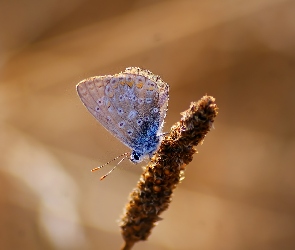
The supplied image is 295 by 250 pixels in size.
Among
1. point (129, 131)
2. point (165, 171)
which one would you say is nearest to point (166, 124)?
point (129, 131)

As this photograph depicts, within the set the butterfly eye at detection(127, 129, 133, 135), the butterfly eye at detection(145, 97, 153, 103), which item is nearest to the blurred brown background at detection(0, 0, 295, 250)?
the butterfly eye at detection(127, 129, 133, 135)

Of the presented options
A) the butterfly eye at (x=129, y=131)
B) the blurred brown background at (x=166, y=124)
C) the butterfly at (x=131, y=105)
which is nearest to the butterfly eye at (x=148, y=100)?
the butterfly at (x=131, y=105)

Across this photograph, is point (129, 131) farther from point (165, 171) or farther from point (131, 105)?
point (165, 171)

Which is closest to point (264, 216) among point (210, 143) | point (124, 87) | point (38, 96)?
point (210, 143)

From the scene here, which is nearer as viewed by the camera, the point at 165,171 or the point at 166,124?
the point at 165,171

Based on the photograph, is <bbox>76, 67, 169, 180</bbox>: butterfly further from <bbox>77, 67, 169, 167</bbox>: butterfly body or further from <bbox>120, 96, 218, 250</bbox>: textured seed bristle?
<bbox>120, 96, 218, 250</bbox>: textured seed bristle

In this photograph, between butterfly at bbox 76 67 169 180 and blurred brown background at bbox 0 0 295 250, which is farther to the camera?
blurred brown background at bbox 0 0 295 250
